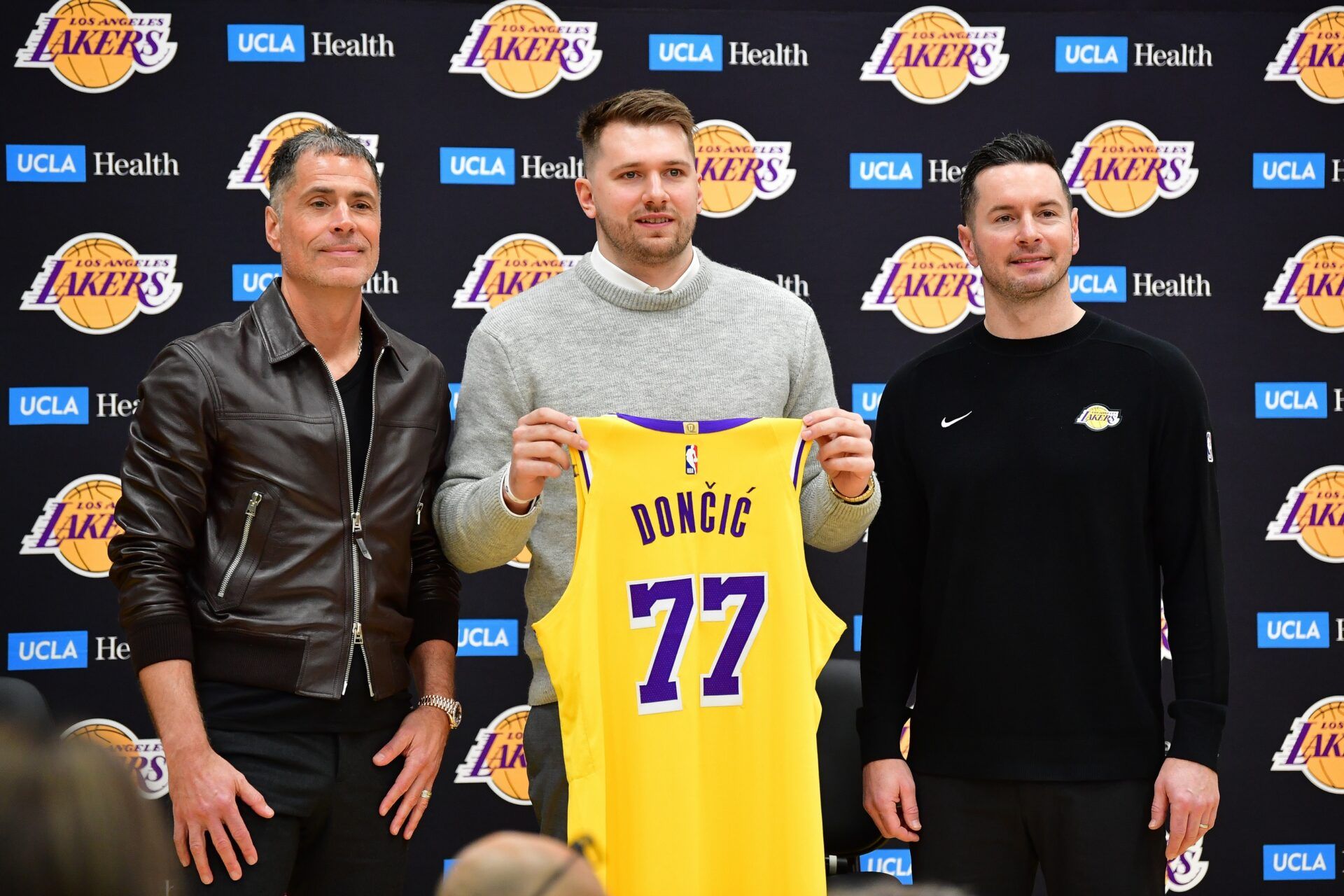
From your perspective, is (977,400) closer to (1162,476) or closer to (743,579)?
(1162,476)

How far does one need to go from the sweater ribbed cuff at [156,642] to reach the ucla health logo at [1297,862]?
3726 mm

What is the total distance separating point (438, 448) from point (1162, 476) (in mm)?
1578

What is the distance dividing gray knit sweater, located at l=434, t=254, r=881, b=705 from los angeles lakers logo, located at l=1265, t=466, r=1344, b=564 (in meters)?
2.39

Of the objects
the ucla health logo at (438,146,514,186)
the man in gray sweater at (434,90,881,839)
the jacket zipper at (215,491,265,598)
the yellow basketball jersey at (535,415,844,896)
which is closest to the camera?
the yellow basketball jersey at (535,415,844,896)

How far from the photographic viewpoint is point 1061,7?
156 inches

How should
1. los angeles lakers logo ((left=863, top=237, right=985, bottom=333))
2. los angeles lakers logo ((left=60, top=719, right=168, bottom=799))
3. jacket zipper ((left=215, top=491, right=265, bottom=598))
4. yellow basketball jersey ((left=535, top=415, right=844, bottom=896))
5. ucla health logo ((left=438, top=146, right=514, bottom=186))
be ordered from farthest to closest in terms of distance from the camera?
los angeles lakers logo ((left=863, top=237, right=985, bottom=333))
ucla health logo ((left=438, top=146, right=514, bottom=186))
los angeles lakers logo ((left=60, top=719, right=168, bottom=799))
jacket zipper ((left=215, top=491, right=265, bottom=598))
yellow basketball jersey ((left=535, top=415, right=844, bottom=896))

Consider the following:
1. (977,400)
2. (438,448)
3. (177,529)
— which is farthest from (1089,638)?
(177,529)

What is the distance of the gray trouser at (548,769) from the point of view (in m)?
2.32

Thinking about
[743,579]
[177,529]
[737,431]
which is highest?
[737,431]

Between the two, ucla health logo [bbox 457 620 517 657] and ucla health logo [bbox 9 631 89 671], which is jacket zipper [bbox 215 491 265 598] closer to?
ucla health logo [bbox 457 620 517 657]

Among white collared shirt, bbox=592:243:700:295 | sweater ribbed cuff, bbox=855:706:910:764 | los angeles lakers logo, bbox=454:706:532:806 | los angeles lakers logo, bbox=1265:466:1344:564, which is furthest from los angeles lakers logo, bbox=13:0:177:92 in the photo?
los angeles lakers logo, bbox=1265:466:1344:564

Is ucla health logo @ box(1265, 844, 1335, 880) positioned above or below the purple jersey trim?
below

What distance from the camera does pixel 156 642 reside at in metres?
2.15

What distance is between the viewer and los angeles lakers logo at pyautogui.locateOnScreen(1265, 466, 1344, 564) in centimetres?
400
